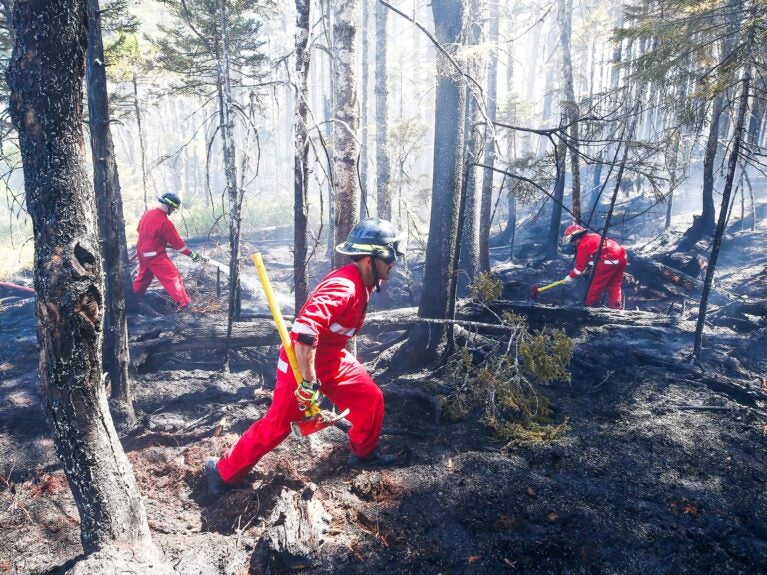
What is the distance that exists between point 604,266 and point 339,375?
22.5 ft

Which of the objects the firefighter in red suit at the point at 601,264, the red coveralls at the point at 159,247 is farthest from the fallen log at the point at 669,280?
the red coveralls at the point at 159,247

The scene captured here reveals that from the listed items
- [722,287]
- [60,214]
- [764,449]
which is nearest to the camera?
[60,214]

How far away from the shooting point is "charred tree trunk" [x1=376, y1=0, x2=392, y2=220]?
12172 millimetres

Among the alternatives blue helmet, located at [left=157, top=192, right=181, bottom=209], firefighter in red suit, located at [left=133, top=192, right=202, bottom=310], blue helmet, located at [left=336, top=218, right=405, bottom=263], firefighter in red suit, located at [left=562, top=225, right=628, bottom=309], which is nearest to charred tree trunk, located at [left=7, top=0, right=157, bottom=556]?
blue helmet, located at [left=336, top=218, right=405, bottom=263]

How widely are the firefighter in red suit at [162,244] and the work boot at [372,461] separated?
5.62 m

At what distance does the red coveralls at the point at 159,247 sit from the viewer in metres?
8.16

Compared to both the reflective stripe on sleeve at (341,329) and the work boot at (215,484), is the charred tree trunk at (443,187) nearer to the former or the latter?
the reflective stripe on sleeve at (341,329)

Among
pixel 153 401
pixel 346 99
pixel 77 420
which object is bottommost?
pixel 153 401

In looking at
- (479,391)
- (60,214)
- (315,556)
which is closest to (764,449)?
(479,391)

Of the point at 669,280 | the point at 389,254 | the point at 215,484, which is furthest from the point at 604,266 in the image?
the point at 215,484

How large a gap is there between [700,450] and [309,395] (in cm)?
385

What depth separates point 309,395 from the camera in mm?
3402

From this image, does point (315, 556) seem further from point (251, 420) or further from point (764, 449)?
point (764, 449)

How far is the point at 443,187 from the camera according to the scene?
5766 mm
